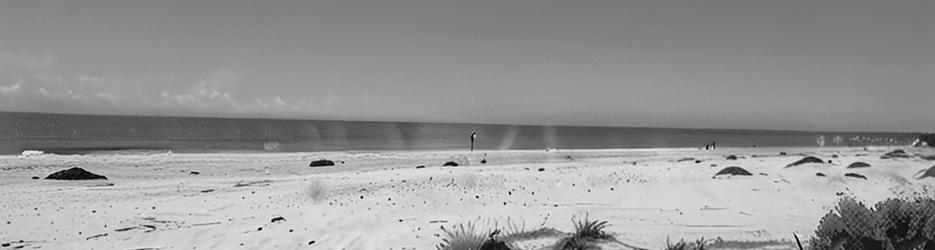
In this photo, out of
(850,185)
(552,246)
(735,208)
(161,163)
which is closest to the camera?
(552,246)

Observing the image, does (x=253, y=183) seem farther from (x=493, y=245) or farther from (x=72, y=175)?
(x=493, y=245)

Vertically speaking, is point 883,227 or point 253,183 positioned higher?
point 883,227

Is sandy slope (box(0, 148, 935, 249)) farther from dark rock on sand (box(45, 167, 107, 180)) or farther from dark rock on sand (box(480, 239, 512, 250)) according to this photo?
dark rock on sand (box(480, 239, 512, 250))

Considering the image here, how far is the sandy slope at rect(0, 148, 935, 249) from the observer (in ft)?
26.2

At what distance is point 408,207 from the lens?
32.5ft

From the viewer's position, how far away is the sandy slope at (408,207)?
7984 mm

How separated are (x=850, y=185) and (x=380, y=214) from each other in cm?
1186

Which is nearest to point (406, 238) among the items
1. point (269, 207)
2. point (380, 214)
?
point (380, 214)

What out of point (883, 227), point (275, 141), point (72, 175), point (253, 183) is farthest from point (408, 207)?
point (275, 141)

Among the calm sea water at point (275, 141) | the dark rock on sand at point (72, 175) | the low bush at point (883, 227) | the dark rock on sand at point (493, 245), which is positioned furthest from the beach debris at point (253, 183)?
the calm sea water at point (275, 141)

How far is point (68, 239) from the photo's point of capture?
8.23 meters

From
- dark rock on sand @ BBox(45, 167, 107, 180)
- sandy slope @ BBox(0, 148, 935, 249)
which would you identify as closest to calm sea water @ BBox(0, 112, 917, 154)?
dark rock on sand @ BBox(45, 167, 107, 180)

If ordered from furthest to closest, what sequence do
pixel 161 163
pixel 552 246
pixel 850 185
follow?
pixel 161 163, pixel 850 185, pixel 552 246

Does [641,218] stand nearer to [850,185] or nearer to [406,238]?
[406,238]
